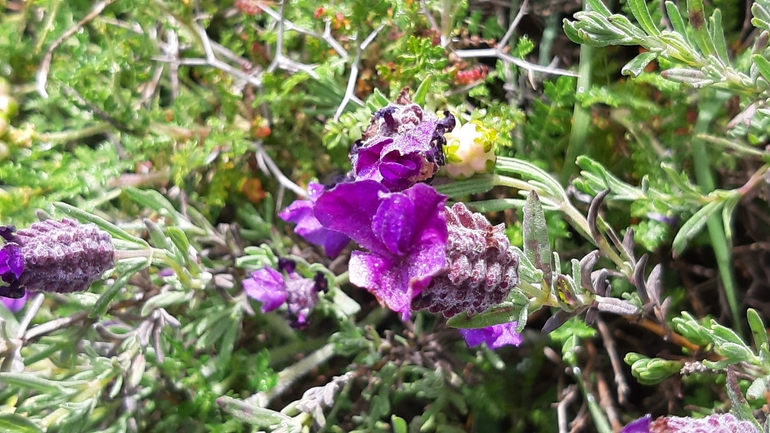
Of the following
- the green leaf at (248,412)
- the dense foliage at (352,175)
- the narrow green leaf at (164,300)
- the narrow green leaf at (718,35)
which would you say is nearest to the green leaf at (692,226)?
the dense foliage at (352,175)

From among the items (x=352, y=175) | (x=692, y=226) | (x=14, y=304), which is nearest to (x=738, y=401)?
(x=692, y=226)

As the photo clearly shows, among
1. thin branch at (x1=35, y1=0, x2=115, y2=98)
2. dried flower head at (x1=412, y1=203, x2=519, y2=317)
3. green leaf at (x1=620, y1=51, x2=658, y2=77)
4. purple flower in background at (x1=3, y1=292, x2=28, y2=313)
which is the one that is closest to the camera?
dried flower head at (x1=412, y1=203, x2=519, y2=317)

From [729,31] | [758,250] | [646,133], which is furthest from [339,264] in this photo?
[729,31]

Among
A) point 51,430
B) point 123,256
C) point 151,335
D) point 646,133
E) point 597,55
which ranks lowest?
point 51,430

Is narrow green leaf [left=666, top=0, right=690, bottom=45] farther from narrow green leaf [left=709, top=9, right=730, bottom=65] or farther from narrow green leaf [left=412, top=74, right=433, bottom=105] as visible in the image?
narrow green leaf [left=412, top=74, right=433, bottom=105]

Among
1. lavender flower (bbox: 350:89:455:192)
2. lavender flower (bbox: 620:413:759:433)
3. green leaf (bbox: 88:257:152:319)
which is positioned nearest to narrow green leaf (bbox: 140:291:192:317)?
green leaf (bbox: 88:257:152:319)

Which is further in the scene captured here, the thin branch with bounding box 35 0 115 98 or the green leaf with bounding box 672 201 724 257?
the thin branch with bounding box 35 0 115 98

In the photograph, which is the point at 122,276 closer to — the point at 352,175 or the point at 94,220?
the point at 94,220

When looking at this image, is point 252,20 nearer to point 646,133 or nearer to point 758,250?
point 646,133
